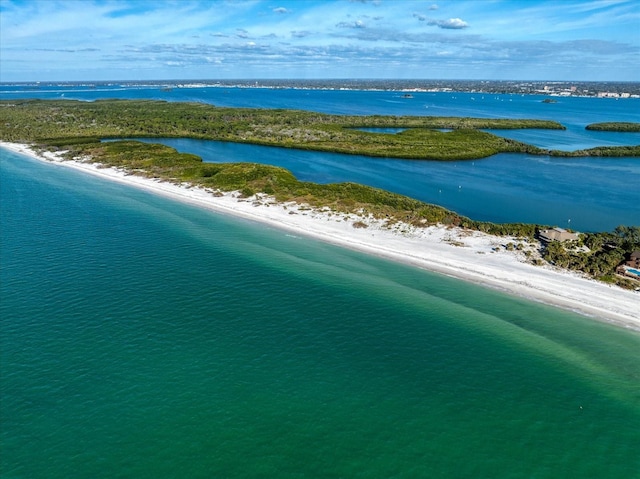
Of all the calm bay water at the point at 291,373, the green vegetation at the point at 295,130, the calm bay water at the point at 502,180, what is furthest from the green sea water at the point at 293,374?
the green vegetation at the point at 295,130

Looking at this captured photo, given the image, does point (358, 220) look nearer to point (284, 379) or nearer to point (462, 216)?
point (462, 216)

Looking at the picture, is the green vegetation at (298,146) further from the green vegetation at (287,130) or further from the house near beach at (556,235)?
the house near beach at (556,235)

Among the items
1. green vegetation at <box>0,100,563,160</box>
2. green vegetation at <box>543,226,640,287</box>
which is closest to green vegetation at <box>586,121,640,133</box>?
green vegetation at <box>0,100,563,160</box>

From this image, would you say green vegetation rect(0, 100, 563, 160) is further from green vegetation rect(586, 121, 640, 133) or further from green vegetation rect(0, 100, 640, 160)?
green vegetation rect(586, 121, 640, 133)

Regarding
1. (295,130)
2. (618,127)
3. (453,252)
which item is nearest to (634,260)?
(453,252)

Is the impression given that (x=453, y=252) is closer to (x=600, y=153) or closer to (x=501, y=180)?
(x=501, y=180)
